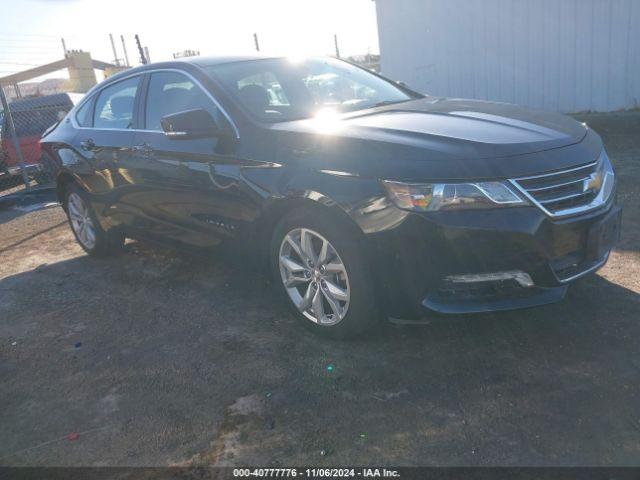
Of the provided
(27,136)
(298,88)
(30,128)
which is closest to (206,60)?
(298,88)

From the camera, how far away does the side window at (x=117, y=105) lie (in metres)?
4.76

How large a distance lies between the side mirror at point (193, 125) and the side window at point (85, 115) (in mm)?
2025

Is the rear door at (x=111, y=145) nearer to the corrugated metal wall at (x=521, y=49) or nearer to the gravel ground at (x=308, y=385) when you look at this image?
the gravel ground at (x=308, y=385)

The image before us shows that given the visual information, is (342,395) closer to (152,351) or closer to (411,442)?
(411,442)

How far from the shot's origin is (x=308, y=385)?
3.07 meters

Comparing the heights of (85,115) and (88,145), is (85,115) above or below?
above

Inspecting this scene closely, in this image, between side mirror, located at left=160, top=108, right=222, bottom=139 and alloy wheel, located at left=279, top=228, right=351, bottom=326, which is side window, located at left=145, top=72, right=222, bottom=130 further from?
alloy wheel, located at left=279, top=228, right=351, bottom=326

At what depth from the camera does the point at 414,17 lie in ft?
40.9

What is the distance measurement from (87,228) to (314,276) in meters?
3.22

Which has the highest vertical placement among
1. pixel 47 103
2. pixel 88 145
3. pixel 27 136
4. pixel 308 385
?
pixel 47 103

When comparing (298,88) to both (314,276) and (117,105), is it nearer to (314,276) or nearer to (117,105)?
(314,276)

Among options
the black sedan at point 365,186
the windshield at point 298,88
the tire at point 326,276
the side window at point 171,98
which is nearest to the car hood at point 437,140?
the black sedan at point 365,186

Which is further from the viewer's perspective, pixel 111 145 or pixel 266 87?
pixel 111 145

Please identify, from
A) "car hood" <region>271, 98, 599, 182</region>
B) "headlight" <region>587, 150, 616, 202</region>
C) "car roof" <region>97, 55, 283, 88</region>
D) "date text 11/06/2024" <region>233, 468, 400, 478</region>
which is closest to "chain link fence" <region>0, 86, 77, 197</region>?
"car roof" <region>97, 55, 283, 88</region>
